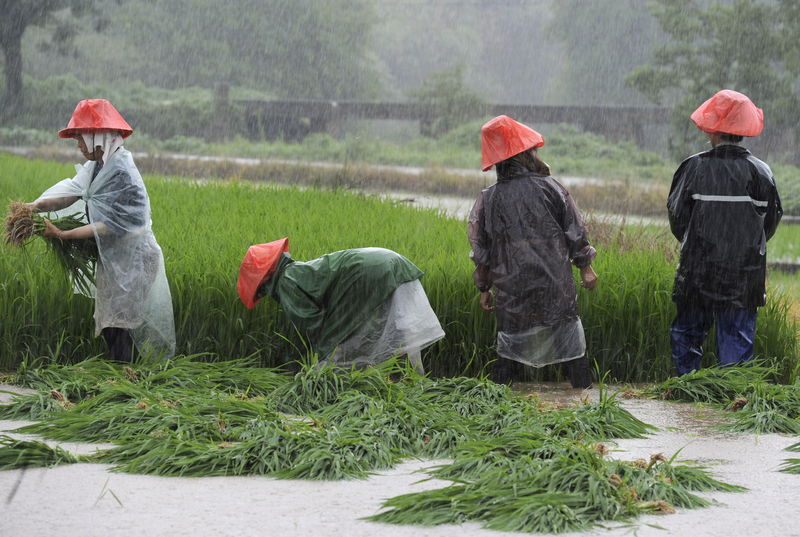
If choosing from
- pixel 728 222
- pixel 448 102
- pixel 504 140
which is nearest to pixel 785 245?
pixel 728 222

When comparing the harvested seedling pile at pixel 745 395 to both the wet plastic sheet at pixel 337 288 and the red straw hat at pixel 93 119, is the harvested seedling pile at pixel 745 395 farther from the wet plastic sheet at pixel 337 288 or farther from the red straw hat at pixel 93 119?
the red straw hat at pixel 93 119

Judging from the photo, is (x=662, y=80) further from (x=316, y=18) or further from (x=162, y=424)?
(x=162, y=424)

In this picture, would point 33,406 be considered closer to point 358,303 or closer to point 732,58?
point 358,303

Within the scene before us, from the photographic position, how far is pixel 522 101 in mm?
54812

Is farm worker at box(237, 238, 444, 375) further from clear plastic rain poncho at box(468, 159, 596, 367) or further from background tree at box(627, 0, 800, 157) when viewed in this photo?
background tree at box(627, 0, 800, 157)

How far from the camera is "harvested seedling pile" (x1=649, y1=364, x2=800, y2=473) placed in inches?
197

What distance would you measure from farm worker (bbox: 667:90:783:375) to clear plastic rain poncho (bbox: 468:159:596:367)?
601 millimetres

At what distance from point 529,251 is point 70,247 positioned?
95.4 inches

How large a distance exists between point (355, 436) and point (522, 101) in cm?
5149

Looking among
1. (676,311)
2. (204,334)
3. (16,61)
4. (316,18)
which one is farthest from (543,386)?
(316,18)

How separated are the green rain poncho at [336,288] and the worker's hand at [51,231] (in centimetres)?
107

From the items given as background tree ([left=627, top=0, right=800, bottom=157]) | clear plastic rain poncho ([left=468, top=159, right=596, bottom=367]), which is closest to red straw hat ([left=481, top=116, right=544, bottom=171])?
clear plastic rain poncho ([left=468, top=159, right=596, bottom=367])

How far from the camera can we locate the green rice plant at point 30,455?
4156 mm

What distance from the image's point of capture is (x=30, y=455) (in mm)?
4223
